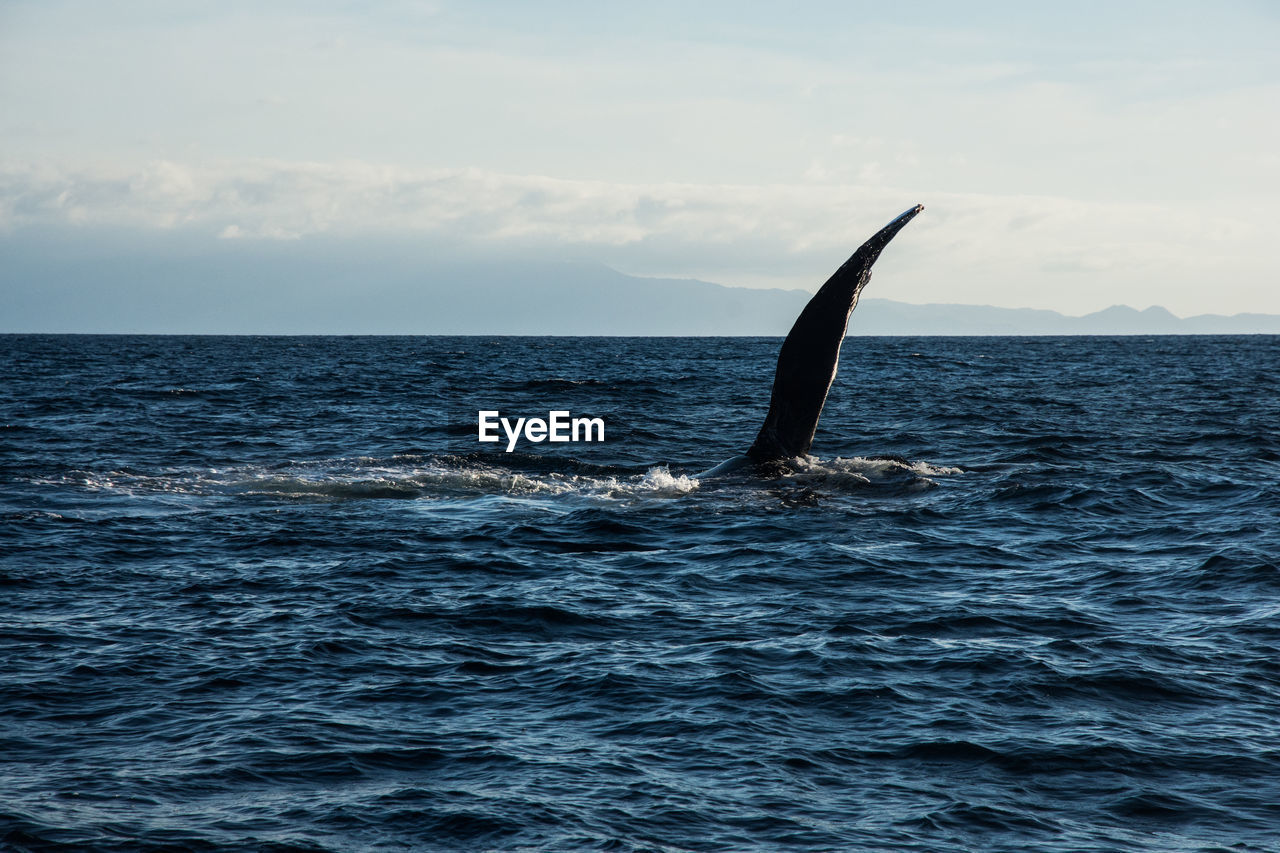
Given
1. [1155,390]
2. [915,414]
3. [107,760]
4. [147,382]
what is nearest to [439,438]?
[915,414]

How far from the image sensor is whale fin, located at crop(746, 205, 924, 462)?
15352 mm

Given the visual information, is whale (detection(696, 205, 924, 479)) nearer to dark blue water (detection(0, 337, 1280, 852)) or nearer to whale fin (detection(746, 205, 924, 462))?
whale fin (detection(746, 205, 924, 462))

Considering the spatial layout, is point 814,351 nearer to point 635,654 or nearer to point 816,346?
point 816,346

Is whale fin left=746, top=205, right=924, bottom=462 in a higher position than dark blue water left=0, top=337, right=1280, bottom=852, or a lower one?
higher

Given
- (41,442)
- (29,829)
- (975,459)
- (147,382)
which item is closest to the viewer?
(29,829)

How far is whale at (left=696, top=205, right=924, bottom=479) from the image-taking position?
15.4m

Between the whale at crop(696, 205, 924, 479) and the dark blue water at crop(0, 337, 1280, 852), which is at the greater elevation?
the whale at crop(696, 205, 924, 479)

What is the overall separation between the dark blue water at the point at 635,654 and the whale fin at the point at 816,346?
3.95ft

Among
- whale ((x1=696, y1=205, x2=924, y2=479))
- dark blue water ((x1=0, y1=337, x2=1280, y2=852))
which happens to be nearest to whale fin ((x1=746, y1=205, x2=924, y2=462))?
whale ((x1=696, y1=205, x2=924, y2=479))

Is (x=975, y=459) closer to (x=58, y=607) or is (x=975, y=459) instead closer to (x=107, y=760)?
(x=58, y=607)

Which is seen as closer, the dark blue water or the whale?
the dark blue water

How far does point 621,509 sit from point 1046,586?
6.54 metres

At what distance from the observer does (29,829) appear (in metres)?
6.52

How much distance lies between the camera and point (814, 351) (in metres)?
15.9
